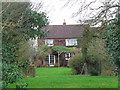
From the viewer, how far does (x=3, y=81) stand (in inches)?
339

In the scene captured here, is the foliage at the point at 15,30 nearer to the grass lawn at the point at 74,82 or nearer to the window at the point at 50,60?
the grass lawn at the point at 74,82

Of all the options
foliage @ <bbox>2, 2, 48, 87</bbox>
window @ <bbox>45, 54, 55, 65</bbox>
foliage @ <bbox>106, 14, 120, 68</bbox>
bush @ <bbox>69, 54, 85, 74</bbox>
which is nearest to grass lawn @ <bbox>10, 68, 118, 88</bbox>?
foliage @ <bbox>2, 2, 48, 87</bbox>

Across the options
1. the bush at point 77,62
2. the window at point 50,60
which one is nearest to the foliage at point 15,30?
the bush at point 77,62

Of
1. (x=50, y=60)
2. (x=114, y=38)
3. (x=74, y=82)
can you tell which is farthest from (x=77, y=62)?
(x=50, y=60)

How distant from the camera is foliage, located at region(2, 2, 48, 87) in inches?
345

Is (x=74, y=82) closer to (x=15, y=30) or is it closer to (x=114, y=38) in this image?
(x=15, y=30)

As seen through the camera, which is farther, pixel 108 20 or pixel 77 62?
pixel 77 62

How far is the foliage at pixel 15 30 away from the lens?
345 inches

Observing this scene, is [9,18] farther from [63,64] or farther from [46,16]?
[63,64]

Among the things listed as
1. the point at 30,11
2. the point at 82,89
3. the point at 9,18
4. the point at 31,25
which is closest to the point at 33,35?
the point at 31,25

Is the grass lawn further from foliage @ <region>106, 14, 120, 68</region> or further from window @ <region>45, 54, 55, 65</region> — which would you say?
window @ <region>45, 54, 55, 65</region>

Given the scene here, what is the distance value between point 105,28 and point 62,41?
35.4 m

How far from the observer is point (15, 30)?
10867 millimetres

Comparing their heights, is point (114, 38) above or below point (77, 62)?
above
